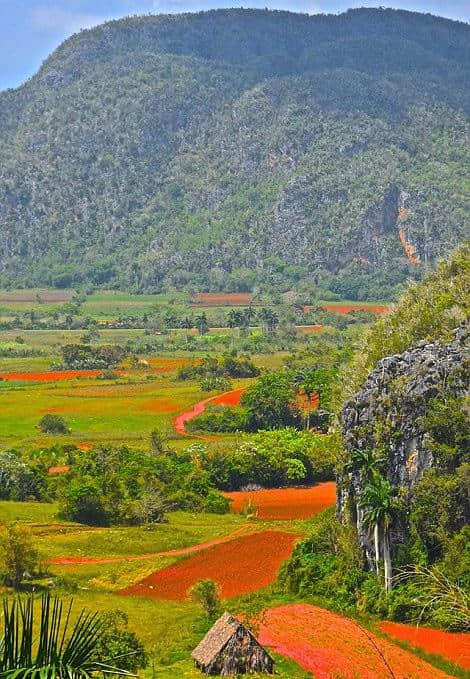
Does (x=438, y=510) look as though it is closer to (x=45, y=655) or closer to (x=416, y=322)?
(x=416, y=322)

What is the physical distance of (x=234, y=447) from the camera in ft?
239

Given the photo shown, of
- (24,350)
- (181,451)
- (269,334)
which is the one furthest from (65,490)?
(269,334)

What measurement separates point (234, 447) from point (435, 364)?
3160cm

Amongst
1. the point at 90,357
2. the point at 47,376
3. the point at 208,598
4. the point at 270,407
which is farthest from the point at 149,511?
the point at 90,357

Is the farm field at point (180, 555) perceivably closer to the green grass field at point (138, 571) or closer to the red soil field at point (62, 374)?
the green grass field at point (138, 571)

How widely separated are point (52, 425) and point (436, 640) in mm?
56020

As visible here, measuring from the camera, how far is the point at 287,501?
63562 mm

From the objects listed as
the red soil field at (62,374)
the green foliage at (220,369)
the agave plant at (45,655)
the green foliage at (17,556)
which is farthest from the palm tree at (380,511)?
the red soil field at (62,374)

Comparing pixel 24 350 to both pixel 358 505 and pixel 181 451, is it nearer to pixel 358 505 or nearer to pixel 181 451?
pixel 181 451

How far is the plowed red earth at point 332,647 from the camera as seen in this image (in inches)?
1244

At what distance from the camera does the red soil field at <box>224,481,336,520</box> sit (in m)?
59.6

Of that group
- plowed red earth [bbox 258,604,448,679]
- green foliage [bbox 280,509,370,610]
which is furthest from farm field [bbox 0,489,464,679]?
green foliage [bbox 280,509,370,610]

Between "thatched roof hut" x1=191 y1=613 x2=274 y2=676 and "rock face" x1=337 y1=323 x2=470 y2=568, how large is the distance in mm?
11370

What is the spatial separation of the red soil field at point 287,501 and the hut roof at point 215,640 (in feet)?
87.0
